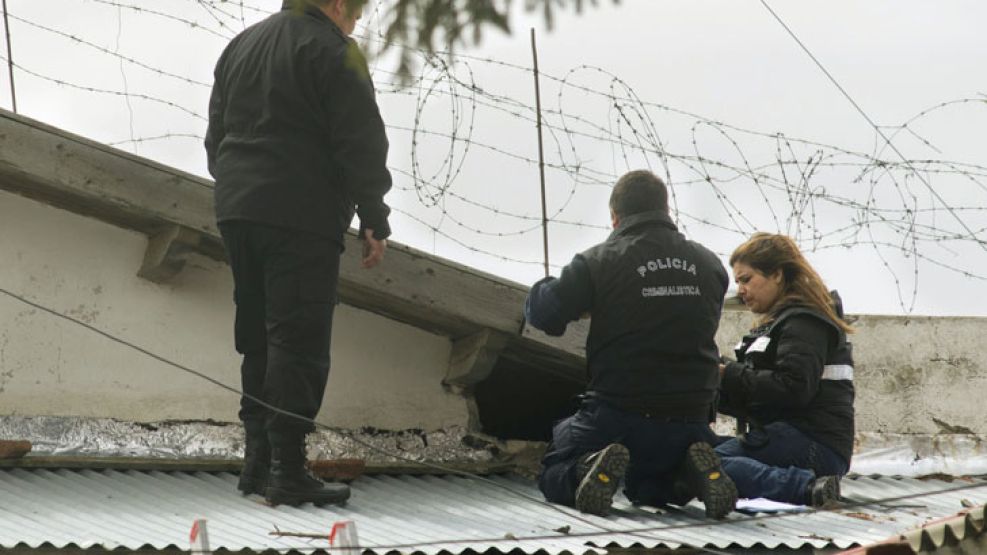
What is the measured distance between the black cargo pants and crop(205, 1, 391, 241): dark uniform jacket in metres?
0.06

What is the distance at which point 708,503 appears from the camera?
6.39 m

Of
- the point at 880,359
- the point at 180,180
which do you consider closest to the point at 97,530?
the point at 180,180

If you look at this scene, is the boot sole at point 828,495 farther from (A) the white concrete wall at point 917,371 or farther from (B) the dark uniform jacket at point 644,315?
(A) the white concrete wall at point 917,371

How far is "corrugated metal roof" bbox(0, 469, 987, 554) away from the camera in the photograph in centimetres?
571

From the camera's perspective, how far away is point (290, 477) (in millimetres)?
6258

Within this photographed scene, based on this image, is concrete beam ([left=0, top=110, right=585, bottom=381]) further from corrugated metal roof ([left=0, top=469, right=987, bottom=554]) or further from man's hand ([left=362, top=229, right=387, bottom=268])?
corrugated metal roof ([left=0, top=469, right=987, bottom=554])

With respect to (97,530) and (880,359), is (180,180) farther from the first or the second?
(880,359)

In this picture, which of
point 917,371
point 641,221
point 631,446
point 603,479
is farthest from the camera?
point 917,371

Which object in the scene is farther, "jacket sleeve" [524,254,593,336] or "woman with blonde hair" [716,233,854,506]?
"woman with blonde hair" [716,233,854,506]

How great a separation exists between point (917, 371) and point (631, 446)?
2.61m

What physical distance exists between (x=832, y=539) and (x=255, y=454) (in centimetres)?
202

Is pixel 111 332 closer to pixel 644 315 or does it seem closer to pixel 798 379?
pixel 644 315

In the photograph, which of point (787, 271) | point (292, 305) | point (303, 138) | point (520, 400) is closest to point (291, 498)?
point (292, 305)

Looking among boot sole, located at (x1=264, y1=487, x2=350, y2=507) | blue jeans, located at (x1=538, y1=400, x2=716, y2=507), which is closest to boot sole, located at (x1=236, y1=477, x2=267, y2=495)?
boot sole, located at (x1=264, y1=487, x2=350, y2=507)
